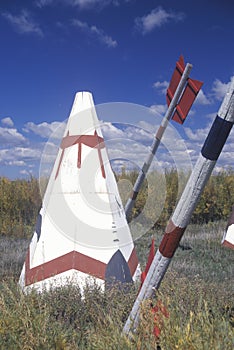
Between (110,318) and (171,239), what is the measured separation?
581 mm

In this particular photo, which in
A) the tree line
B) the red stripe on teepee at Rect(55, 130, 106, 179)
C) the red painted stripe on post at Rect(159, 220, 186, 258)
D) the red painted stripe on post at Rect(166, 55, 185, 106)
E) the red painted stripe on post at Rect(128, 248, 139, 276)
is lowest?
the tree line

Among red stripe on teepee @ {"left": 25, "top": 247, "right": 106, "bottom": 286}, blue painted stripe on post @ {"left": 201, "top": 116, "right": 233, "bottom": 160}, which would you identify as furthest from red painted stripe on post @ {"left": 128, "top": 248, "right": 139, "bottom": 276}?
blue painted stripe on post @ {"left": 201, "top": 116, "right": 233, "bottom": 160}

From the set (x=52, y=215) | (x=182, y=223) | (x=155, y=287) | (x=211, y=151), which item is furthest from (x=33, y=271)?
(x=211, y=151)

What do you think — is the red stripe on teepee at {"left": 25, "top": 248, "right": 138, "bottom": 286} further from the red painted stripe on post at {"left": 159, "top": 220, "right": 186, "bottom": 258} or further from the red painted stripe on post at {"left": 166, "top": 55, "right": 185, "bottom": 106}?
the red painted stripe on post at {"left": 166, "top": 55, "right": 185, "bottom": 106}

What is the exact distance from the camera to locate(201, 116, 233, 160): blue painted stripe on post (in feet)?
7.42

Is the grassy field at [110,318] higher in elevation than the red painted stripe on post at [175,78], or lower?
lower

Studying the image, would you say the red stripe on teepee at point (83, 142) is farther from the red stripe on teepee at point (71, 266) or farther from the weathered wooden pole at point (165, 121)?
the red stripe on teepee at point (71, 266)

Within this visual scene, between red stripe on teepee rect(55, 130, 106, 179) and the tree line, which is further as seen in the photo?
the tree line

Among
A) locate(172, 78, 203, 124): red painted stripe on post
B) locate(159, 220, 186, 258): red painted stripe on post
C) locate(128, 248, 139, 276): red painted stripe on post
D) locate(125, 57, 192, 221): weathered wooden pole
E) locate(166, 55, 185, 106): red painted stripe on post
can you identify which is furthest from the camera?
locate(128, 248, 139, 276): red painted stripe on post

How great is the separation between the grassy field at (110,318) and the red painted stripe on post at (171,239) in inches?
10.1

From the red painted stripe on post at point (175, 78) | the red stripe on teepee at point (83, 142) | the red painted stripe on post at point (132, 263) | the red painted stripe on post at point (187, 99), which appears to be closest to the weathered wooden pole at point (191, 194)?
the red painted stripe on post at point (187, 99)

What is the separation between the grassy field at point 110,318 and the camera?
2.12m

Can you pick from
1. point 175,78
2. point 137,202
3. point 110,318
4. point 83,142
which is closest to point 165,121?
point 175,78

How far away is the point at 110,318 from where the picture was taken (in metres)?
2.49
